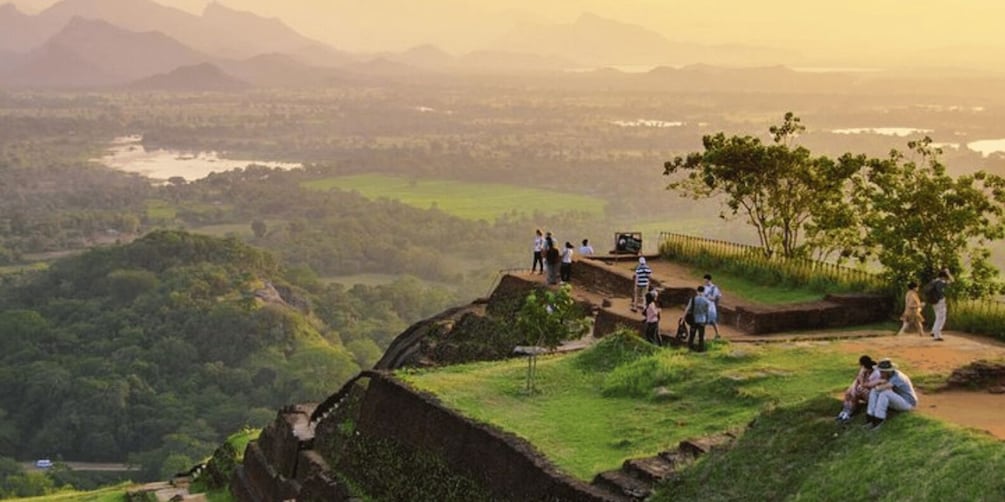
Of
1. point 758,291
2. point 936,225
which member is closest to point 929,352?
point 936,225

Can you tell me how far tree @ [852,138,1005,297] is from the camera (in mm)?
21781

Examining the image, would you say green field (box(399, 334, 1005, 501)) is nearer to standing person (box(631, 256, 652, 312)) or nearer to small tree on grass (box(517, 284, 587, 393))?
small tree on grass (box(517, 284, 587, 393))

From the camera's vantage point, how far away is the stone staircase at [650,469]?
12.8 meters

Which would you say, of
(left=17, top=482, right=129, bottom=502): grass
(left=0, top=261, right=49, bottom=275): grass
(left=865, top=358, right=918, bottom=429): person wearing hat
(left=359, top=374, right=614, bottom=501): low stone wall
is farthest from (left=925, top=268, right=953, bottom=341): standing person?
(left=0, top=261, right=49, bottom=275): grass

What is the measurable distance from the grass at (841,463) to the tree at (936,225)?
32.0 ft

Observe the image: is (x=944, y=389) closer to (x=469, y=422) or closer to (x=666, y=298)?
(x=469, y=422)

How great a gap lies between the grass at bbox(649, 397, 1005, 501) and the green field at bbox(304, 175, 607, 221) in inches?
4163

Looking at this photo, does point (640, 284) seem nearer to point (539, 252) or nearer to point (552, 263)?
point (552, 263)

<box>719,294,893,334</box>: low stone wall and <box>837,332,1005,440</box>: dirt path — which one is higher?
<box>837,332,1005,440</box>: dirt path

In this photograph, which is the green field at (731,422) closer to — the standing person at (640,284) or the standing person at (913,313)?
the standing person at (913,313)

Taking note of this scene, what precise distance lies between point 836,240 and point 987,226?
4.30 metres

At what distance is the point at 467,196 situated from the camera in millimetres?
145375

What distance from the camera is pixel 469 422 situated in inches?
613

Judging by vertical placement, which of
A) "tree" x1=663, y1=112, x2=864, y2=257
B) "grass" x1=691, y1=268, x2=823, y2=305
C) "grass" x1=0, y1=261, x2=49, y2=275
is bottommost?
"grass" x1=0, y1=261, x2=49, y2=275
